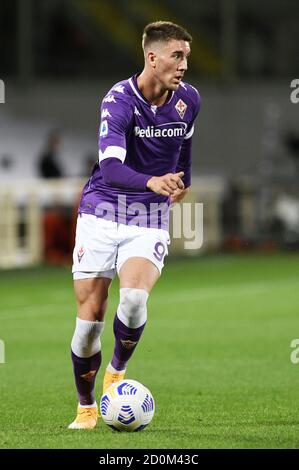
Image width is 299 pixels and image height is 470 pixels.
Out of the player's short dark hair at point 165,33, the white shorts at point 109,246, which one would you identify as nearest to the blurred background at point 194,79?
the white shorts at point 109,246

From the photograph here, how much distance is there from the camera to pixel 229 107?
29.8 meters

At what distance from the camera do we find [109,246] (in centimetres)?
745

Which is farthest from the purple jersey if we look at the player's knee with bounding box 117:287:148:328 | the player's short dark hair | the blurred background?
the blurred background

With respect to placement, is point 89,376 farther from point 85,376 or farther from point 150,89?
point 150,89

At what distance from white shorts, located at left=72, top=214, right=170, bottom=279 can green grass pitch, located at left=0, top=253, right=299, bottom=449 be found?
904mm

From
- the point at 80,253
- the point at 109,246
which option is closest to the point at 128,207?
the point at 109,246

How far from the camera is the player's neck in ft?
24.5

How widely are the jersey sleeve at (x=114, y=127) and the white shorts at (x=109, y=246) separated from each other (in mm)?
438

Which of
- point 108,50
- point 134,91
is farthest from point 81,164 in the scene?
point 134,91

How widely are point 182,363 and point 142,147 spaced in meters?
3.29

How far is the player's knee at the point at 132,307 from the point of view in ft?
23.7

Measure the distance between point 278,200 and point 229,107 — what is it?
4.45m

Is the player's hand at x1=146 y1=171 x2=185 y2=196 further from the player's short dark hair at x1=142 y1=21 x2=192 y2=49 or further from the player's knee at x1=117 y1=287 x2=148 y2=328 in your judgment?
the player's short dark hair at x1=142 y1=21 x2=192 y2=49

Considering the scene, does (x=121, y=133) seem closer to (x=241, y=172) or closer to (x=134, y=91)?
(x=134, y=91)
